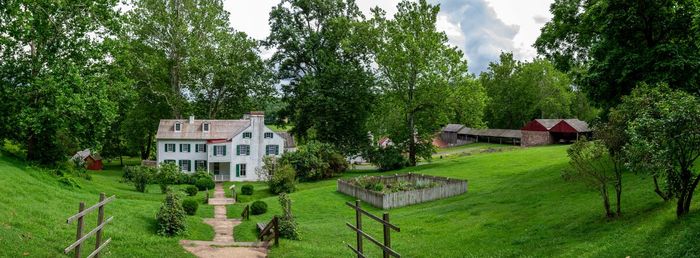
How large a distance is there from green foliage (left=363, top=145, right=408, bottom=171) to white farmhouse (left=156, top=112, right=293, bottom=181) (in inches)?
445

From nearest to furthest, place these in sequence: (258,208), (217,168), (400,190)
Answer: (258,208)
(400,190)
(217,168)

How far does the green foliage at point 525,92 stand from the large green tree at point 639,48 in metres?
57.9

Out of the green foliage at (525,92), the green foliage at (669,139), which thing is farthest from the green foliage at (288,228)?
the green foliage at (525,92)

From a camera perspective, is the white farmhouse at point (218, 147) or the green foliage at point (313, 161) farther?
the white farmhouse at point (218, 147)

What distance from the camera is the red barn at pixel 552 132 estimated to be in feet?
232

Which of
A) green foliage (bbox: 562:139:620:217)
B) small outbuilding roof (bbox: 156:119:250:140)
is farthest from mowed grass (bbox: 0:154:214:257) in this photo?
small outbuilding roof (bbox: 156:119:250:140)

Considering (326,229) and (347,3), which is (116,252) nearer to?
(326,229)

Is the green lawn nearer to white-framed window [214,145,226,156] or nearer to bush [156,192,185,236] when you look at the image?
bush [156,192,185,236]

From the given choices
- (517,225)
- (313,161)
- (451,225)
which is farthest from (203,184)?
(517,225)

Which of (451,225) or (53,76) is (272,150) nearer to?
(53,76)

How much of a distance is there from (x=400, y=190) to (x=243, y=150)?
27.5 m

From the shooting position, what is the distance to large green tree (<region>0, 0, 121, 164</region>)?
2725cm

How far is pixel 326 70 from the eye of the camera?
56.0 metres

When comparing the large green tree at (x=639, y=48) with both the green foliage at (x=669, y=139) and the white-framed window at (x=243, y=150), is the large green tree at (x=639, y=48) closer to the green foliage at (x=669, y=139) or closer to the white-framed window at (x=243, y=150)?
the green foliage at (x=669, y=139)
